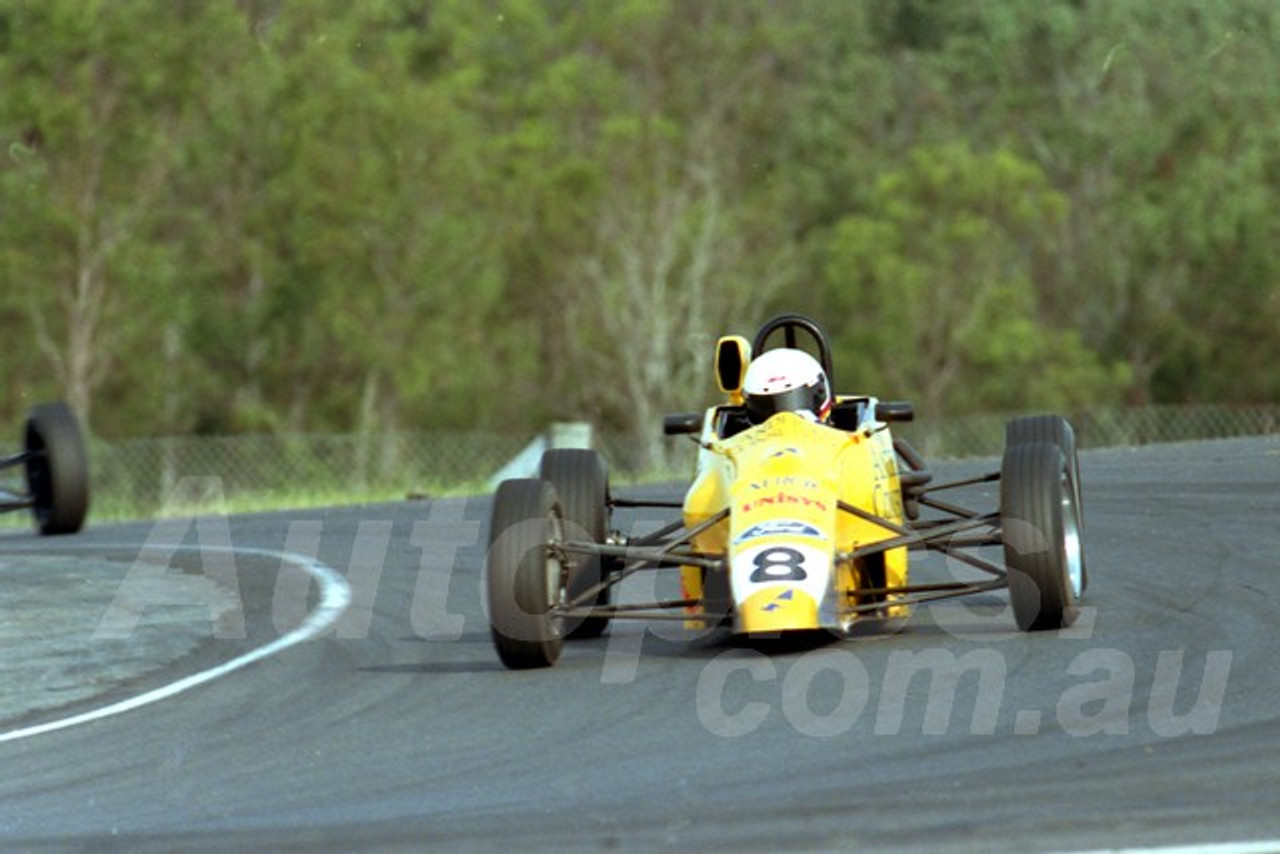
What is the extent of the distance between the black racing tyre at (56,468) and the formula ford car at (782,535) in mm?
7688

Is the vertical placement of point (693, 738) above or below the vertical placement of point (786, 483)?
below

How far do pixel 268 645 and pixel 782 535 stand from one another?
2.73 meters

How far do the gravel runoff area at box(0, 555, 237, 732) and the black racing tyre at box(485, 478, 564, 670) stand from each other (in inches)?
64.7

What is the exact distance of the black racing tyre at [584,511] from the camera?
11.1 metres

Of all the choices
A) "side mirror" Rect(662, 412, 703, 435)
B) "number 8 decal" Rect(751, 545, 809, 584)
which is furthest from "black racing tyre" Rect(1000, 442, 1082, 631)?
"side mirror" Rect(662, 412, 703, 435)

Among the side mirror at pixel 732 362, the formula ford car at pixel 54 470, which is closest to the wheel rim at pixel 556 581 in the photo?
the side mirror at pixel 732 362

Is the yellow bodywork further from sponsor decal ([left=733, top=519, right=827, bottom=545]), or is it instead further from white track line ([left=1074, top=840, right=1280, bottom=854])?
white track line ([left=1074, top=840, right=1280, bottom=854])

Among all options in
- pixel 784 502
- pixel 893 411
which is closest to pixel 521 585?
pixel 784 502

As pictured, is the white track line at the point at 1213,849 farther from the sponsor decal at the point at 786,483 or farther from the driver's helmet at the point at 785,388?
the driver's helmet at the point at 785,388

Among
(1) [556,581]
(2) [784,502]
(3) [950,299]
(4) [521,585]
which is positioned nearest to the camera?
(4) [521,585]

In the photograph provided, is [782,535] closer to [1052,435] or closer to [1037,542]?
[1037,542]

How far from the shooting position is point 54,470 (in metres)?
18.3

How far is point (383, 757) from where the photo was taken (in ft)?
26.6

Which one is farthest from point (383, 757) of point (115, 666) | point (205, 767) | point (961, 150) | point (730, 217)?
point (961, 150)
